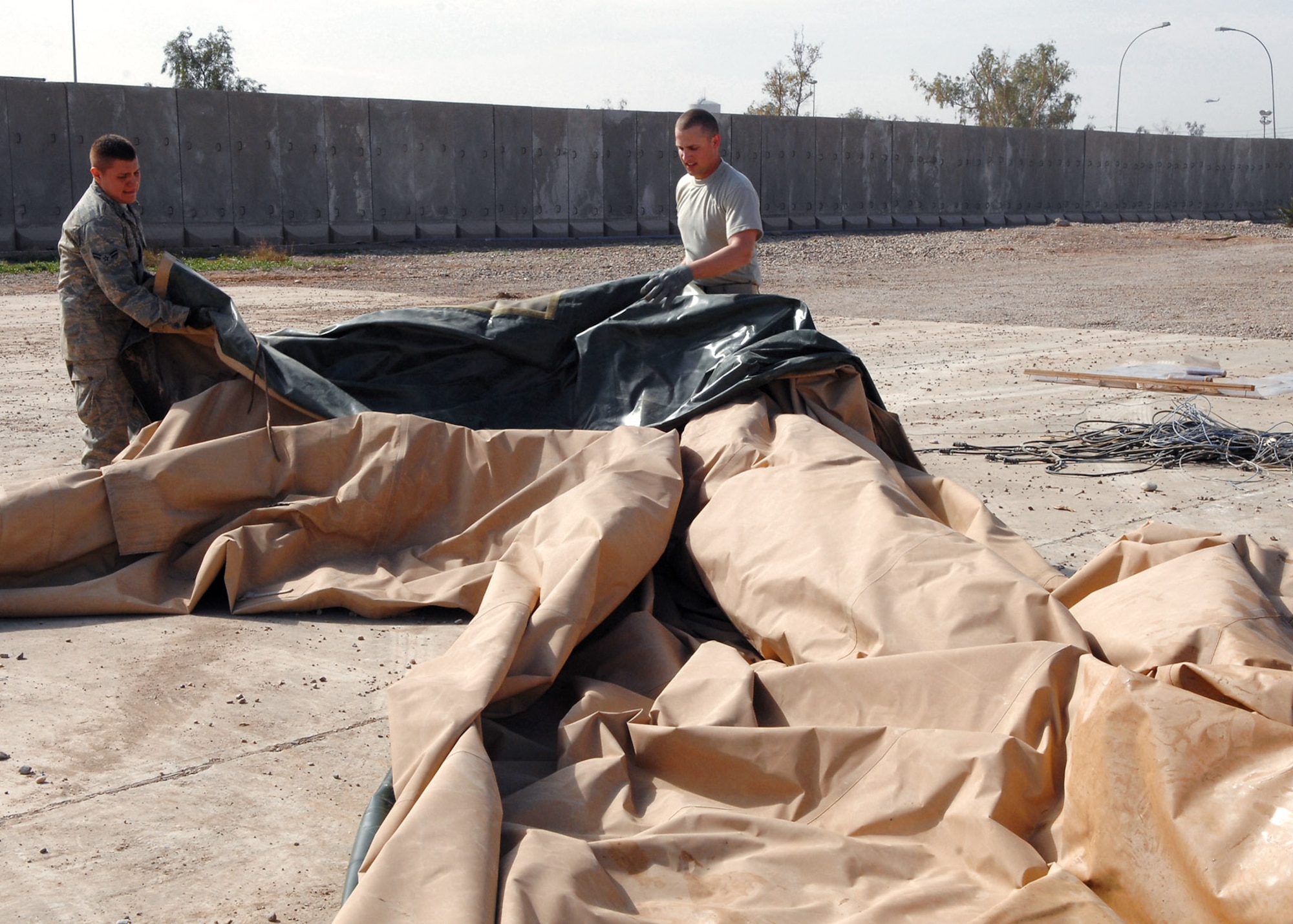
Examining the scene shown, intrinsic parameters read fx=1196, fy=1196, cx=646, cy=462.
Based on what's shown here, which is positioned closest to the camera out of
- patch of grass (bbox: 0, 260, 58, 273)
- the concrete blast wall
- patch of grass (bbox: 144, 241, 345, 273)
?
patch of grass (bbox: 0, 260, 58, 273)

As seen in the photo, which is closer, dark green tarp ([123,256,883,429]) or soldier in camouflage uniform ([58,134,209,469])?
dark green tarp ([123,256,883,429])

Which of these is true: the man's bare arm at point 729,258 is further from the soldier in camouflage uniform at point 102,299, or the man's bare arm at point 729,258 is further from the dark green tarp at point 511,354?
the soldier in camouflage uniform at point 102,299

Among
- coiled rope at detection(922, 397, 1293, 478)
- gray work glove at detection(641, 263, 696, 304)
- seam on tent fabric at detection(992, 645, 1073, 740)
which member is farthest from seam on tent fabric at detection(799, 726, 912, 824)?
coiled rope at detection(922, 397, 1293, 478)

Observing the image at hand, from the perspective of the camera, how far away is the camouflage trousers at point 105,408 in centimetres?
529

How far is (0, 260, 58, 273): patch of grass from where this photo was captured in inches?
685

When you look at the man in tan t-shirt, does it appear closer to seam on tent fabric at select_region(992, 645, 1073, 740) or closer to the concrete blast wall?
seam on tent fabric at select_region(992, 645, 1073, 740)

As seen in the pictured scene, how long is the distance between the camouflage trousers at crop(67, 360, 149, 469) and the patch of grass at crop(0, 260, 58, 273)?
13355mm

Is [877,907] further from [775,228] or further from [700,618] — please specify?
[775,228]

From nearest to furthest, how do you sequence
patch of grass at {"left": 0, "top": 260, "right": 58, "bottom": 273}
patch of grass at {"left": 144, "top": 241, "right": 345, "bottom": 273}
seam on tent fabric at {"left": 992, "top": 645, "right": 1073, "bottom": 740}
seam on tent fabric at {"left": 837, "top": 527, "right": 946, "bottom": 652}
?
seam on tent fabric at {"left": 992, "top": 645, "right": 1073, "bottom": 740}, seam on tent fabric at {"left": 837, "top": 527, "right": 946, "bottom": 652}, patch of grass at {"left": 0, "top": 260, "right": 58, "bottom": 273}, patch of grass at {"left": 144, "top": 241, "right": 345, "bottom": 273}

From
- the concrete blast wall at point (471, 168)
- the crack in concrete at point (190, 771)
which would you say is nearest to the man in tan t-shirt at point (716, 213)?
the crack in concrete at point (190, 771)

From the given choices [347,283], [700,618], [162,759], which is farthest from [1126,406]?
[347,283]

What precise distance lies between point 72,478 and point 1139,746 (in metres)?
3.46

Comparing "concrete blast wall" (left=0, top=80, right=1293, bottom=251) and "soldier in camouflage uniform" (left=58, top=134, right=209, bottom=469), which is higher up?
"concrete blast wall" (left=0, top=80, right=1293, bottom=251)

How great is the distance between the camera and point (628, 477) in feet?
12.1
